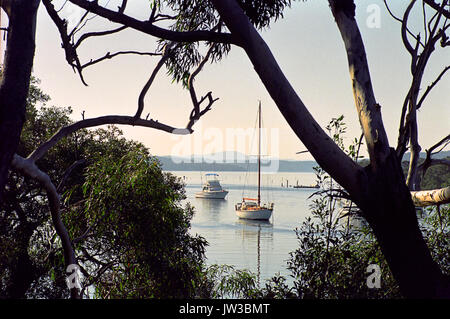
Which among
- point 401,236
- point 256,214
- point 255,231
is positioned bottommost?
point 401,236

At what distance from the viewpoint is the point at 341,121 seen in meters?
3.36

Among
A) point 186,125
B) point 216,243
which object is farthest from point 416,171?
point 216,243

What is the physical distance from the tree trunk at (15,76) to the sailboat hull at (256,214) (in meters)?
35.7

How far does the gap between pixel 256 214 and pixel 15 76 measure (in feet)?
120

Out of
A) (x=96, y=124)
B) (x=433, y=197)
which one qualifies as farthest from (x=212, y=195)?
(x=433, y=197)

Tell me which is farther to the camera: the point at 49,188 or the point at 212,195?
the point at 212,195

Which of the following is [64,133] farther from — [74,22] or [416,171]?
[416,171]

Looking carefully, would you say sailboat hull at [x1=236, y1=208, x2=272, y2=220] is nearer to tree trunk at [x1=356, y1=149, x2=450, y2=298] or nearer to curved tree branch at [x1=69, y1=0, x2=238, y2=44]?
curved tree branch at [x1=69, y1=0, x2=238, y2=44]

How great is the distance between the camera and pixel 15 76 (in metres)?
1.83

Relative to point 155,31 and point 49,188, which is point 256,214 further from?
point 155,31

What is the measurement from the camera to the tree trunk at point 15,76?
1756mm

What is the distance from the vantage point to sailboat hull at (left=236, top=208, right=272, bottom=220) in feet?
123

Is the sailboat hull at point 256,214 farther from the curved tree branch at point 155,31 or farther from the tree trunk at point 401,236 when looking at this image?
the tree trunk at point 401,236

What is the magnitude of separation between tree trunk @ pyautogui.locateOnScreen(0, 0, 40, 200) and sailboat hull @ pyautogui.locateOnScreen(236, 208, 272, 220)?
3567 cm
